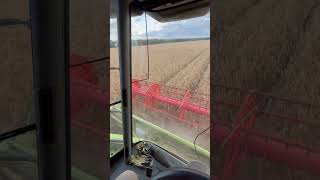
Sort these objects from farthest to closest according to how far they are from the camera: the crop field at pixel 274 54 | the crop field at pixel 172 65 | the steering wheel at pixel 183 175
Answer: the crop field at pixel 172 65
the steering wheel at pixel 183 175
the crop field at pixel 274 54

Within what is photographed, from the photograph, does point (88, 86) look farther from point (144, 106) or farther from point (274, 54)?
point (144, 106)

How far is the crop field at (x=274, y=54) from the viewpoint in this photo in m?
0.40

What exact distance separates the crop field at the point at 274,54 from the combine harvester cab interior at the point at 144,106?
2094 mm

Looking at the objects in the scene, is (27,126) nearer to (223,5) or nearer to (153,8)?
(223,5)

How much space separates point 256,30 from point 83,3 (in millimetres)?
490

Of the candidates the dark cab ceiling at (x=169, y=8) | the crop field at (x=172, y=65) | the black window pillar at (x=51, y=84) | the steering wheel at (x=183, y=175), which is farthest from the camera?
the crop field at (x=172, y=65)

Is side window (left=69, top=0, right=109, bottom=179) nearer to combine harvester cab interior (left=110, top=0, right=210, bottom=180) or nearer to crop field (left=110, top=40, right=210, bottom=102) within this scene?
crop field (left=110, top=40, right=210, bottom=102)

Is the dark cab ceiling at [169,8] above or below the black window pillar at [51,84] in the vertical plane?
above

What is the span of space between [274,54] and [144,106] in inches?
113


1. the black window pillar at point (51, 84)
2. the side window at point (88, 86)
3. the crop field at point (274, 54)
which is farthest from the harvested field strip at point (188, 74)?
the crop field at point (274, 54)

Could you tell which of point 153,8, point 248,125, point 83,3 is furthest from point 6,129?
point 153,8

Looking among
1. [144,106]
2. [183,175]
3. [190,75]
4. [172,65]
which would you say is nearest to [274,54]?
[183,175]

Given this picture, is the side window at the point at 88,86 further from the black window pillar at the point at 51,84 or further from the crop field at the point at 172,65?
the crop field at the point at 172,65

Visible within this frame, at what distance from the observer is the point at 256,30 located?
17.2 inches
